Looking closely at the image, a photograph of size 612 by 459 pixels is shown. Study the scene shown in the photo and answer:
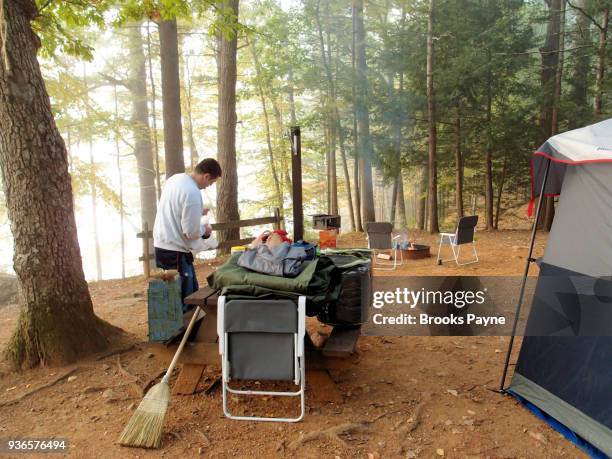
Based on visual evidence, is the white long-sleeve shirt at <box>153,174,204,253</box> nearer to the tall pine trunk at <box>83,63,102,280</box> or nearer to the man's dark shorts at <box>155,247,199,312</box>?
the man's dark shorts at <box>155,247,199,312</box>

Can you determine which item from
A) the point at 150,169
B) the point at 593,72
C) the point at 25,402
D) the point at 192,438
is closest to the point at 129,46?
the point at 150,169

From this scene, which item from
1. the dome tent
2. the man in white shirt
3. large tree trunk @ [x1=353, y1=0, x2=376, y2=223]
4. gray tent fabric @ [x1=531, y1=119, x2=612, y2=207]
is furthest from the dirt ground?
large tree trunk @ [x1=353, y1=0, x2=376, y2=223]

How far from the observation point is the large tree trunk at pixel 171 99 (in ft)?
29.7

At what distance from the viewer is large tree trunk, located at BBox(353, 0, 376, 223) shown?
15.1 meters

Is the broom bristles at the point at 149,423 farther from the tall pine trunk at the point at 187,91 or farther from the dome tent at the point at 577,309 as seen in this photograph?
the tall pine trunk at the point at 187,91

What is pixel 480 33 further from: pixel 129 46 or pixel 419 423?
pixel 419 423

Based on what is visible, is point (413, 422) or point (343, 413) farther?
point (343, 413)

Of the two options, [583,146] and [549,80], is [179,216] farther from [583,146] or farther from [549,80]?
[549,80]

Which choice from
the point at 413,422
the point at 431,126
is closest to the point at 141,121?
the point at 431,126

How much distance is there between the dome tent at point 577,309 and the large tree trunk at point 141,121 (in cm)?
1270

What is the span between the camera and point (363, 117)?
15531 mm

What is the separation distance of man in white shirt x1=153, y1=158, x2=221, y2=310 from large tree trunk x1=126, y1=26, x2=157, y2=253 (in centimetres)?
1043

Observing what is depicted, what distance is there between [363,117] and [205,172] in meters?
12.4

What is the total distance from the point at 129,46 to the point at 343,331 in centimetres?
1291
